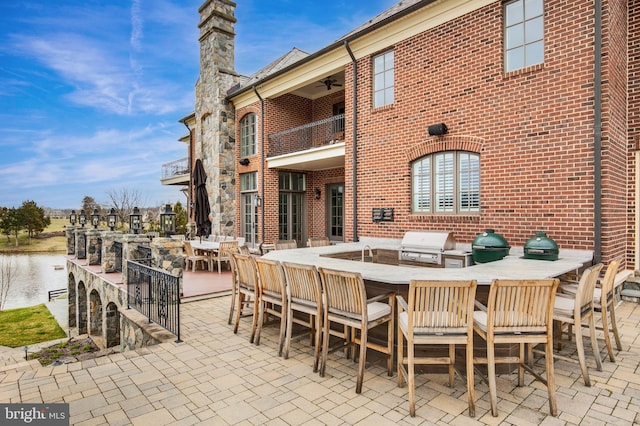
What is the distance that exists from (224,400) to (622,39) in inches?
322

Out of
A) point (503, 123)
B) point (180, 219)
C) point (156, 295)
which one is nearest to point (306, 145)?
point (503, 123)

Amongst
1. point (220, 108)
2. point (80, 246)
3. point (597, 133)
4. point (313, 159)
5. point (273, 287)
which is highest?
point (220, 108)

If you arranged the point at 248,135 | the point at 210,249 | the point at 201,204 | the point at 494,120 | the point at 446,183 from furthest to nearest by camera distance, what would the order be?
the point at 248,135, the point at 201,204, the point at 210,249, the point at 446,183, the point at 494,120

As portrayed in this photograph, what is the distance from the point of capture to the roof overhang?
938 cm

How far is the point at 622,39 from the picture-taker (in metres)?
5.93

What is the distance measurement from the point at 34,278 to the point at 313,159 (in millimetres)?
26647

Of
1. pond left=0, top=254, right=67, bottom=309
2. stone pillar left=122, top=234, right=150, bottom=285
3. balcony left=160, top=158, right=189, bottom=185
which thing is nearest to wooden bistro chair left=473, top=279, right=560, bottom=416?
stone pillar left=122, top=234, right=150, bottom=285

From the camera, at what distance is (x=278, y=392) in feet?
10.3

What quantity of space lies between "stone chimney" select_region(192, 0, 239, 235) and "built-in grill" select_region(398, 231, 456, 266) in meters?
8.50

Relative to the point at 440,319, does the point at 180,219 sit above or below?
above

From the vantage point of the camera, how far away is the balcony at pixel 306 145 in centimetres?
1025

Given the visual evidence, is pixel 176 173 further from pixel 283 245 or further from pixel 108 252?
pixel 283 245

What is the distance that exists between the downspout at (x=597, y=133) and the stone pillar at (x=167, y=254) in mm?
6976

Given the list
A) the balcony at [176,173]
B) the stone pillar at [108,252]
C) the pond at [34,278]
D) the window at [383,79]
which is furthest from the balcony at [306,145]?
the pond at [34,278]
